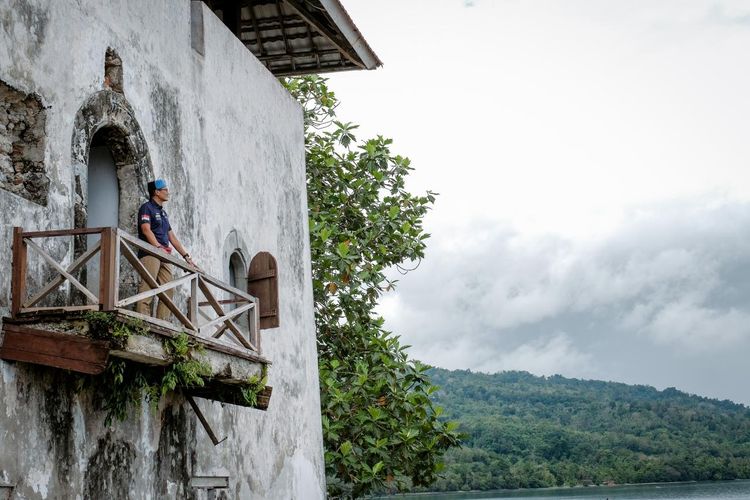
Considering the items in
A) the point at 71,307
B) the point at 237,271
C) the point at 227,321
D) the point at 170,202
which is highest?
the point at 170,202

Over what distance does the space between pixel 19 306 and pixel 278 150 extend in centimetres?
709

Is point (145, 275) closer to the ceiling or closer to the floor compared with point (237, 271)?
closer to the floor

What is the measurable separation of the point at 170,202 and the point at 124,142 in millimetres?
940

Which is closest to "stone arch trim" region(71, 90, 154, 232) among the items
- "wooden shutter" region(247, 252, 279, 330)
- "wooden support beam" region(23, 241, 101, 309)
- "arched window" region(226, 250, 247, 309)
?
"wooden support beam" region(23, 241, 101, 309)

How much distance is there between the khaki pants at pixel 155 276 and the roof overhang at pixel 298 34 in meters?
6.34

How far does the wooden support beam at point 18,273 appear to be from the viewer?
756 centimetres

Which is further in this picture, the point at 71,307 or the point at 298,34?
the point at 298,34

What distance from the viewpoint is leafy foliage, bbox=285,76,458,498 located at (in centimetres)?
1656

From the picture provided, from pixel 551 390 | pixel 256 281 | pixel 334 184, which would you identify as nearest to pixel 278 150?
pixel 256 281

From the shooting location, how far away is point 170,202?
10.4 meters

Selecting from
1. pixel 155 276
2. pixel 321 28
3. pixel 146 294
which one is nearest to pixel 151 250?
pixel 146 294

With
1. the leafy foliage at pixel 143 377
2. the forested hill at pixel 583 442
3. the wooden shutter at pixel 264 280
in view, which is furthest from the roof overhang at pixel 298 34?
the forested hill at pixel 583 442

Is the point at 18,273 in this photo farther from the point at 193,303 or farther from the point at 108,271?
the point at 193,303

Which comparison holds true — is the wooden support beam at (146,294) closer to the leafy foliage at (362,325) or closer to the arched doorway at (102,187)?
the arched doorway at (102,187)
